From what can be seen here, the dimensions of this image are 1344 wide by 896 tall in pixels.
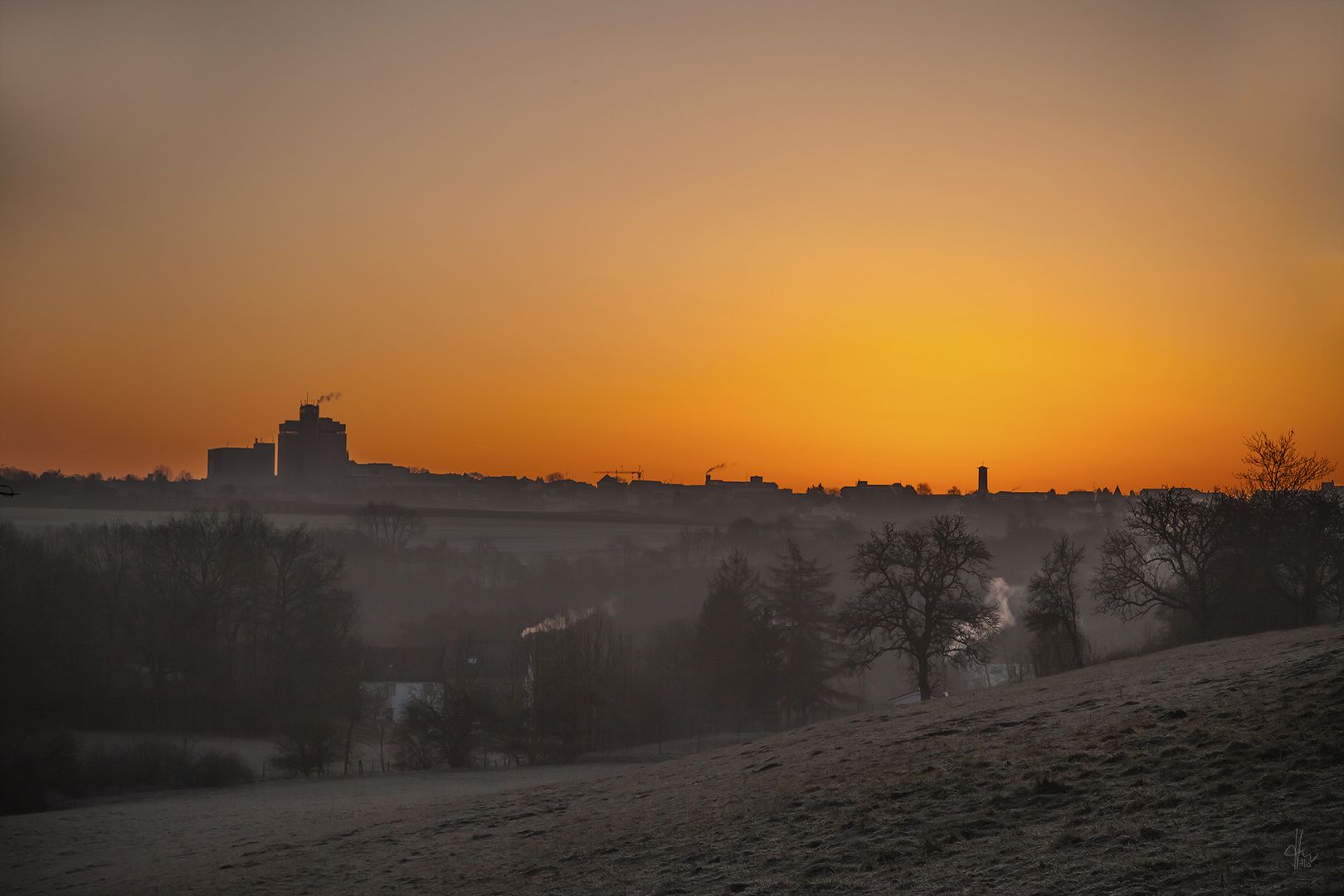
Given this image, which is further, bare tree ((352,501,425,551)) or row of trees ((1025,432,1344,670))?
bare tree ((352,501,425,551))

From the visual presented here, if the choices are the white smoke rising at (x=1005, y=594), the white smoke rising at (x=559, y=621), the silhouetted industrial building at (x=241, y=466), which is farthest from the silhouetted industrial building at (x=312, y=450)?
the white smoke rising at (x=1005, y=594)

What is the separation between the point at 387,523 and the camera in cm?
11281

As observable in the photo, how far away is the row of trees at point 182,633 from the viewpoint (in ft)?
178

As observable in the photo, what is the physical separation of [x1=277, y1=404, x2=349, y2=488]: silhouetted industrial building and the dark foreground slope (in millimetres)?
112102

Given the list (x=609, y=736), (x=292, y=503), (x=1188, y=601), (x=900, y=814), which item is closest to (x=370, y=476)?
(x=292, y=503)

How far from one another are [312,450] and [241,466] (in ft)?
68.2

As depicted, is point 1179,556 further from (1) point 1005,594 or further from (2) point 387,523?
(2) point 387,523

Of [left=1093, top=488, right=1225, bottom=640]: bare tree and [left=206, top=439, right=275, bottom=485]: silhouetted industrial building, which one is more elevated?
[left=206, top=439, right=275, bottom=485]: silhouetted industrial building

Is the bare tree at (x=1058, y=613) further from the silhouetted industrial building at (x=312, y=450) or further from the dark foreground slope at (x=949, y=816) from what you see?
the silhouetted industrial building at (x=312, y=450)

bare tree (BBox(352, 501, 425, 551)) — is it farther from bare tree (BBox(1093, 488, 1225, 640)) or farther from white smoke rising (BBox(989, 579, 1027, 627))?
bare tree (BBox(1093, 488, 1225, 640))

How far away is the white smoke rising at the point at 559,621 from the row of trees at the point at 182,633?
14.2m

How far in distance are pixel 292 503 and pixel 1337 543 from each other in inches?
3935

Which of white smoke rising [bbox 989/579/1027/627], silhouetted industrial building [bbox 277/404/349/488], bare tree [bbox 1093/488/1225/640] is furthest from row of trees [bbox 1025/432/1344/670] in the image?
silhouetted industrial building [bbox 277/404/349/488]

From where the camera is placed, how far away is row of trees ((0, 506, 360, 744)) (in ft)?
178
